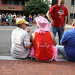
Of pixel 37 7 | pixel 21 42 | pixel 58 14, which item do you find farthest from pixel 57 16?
pixel 37 7

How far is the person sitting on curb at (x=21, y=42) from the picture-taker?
3.76 metres

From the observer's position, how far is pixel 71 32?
3703 millimetres

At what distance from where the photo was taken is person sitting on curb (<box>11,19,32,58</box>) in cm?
376

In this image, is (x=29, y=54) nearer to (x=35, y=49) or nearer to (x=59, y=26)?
(x=35, y=49)

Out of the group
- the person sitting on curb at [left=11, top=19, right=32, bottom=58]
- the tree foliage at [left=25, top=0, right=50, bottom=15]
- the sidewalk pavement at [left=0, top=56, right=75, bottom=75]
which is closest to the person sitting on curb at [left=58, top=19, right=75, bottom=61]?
the sidewalk pavement at [left=0, top=56, right=75, bottom=75]

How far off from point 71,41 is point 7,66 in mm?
1773

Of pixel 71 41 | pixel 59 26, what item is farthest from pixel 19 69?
pixel 59 26

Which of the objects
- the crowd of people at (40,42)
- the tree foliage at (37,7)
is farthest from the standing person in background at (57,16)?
the tree foliage at (37,7)

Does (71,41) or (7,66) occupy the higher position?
(71,41)

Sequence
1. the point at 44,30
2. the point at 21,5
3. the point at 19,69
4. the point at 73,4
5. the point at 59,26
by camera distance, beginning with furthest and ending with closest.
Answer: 1. the point at 21,5
2. the point at 73,4
3. the point at 59,26
4. the point at 44,30
5. the point at 19,69

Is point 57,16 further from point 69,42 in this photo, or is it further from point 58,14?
point 69,42

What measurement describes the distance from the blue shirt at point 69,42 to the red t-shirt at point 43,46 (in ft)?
1.29

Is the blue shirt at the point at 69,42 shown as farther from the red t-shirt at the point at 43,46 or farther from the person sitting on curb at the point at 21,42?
the person sitting on curb at the point at 21,42

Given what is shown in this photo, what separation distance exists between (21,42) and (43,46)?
616 millimetres
